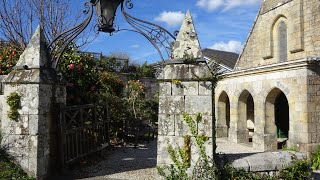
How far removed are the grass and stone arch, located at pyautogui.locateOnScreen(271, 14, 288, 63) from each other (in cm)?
1176

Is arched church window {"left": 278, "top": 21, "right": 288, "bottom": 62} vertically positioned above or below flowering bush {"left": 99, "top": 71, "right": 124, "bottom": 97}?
above

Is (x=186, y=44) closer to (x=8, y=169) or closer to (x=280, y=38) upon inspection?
(x=8, y=169)

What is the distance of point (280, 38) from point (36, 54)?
37.3ft

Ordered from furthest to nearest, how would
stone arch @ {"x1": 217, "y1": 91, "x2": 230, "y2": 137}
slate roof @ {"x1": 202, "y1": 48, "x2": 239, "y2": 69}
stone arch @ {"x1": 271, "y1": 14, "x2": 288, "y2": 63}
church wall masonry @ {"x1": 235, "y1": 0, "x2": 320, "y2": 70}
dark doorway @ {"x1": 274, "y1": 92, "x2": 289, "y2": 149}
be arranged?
slate roof @ {"x1": 202, "y1": 48, "x2": 239, "y2": 69} → stone arch @ {"x1": 217, "y1": 91, "x2": 230, "y2": 137} → stone arch @ {"x1": 271, "y1": 14, "x2": 288, "y2": 63} → dark doorway @ {"x1": 274, "y1": 92, "x2": 289, "y2": 149} → church wall masonry @ {"x1": 235, "y1": 0, "x2": 320, "y2": 70}

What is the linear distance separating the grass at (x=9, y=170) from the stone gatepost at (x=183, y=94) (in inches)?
108

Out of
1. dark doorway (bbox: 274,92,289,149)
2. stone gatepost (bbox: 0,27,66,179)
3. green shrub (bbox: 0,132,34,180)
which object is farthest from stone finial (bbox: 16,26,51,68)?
dark doorway (bbox: 274,92,289,149)

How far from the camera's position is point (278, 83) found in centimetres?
1065

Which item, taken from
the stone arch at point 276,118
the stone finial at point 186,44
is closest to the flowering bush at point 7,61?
the stone finial at point 186,44

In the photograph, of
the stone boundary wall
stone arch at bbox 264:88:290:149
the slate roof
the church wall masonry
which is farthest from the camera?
the slate roof

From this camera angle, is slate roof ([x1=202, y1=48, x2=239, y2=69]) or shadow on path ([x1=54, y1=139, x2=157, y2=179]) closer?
shadow on path ([x1=54, y1=139, x2=157, y2=179])

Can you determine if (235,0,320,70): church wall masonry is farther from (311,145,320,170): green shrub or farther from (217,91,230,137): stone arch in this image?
(311,145,320,170): green shrub

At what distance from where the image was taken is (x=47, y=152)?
6.19 m

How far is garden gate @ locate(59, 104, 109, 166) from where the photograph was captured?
6705 millimetres

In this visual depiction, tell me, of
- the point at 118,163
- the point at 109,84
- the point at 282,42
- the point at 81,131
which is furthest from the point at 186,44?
the point at 282,42
